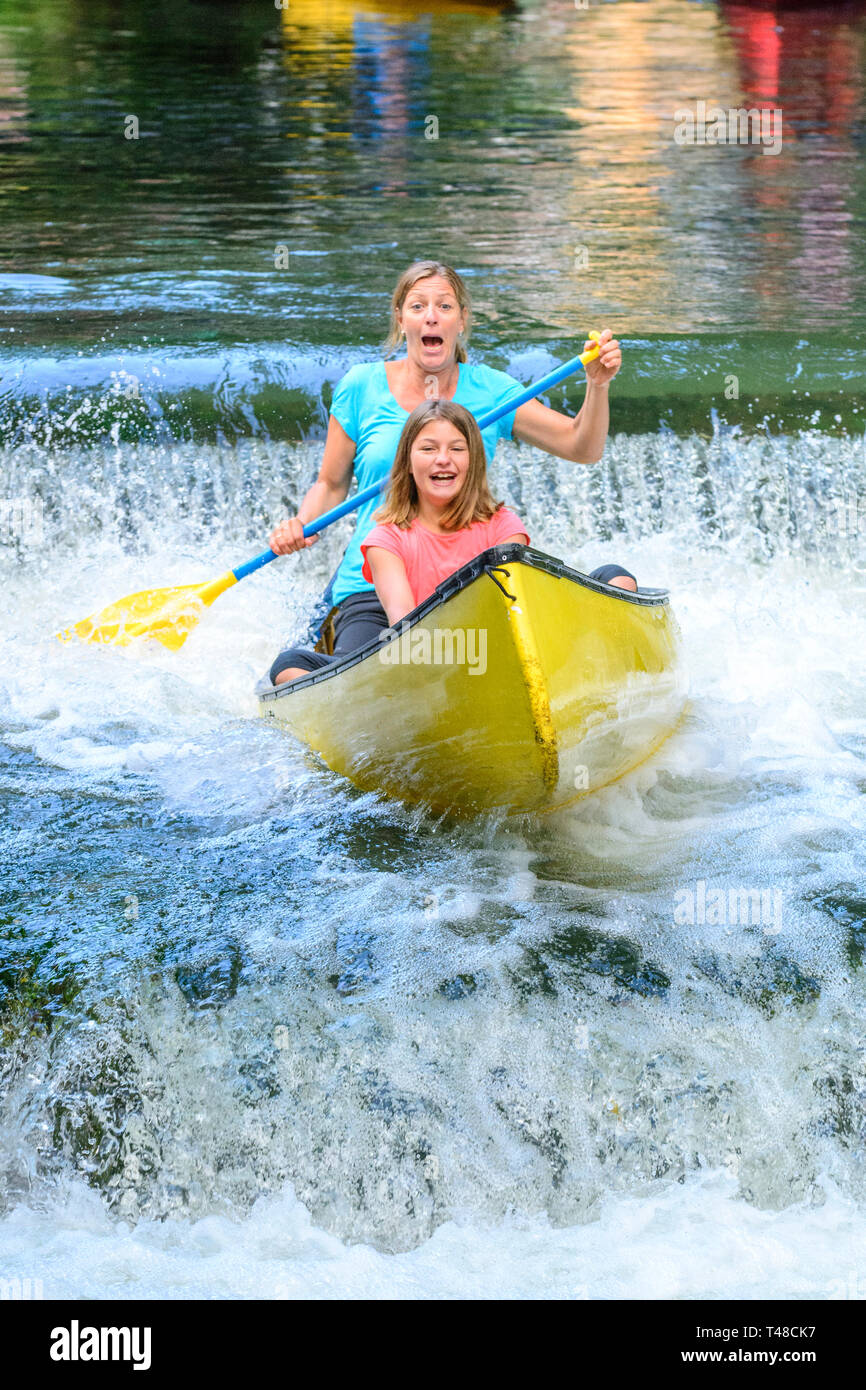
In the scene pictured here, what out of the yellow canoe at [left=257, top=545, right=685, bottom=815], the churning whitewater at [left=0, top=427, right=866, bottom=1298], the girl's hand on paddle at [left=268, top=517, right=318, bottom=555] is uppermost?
the girl's hand on paddle at [left=268, top=517, right=318, bottom=555]

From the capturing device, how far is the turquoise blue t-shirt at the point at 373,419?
4.03 meters

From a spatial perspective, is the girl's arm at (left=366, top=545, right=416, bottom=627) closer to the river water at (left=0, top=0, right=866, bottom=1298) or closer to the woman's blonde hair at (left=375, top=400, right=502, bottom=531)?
the woman's blonde hair at (left=375, top=400, right=502, bottom=531)

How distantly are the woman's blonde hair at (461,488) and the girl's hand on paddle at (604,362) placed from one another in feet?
1.20

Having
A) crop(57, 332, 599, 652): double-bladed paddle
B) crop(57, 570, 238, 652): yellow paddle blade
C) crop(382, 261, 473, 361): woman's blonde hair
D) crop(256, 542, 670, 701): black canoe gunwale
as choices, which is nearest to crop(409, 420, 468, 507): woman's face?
crop(256, 542, 670, 701): black canoe gunwale

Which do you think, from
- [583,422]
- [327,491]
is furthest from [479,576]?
[327,491]

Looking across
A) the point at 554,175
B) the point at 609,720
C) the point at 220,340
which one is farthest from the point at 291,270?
the point at 609,720

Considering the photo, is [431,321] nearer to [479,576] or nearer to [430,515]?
[430,515]

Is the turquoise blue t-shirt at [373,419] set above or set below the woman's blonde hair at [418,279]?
below

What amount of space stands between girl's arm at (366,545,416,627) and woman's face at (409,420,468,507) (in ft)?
0.61

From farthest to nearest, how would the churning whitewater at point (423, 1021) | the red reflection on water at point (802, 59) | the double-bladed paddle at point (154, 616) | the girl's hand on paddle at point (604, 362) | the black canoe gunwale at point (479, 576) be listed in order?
the red reflection on water at point (802, 59) < the double-bladed paddle at point (154, 616) < the girl's hand on paddle at point (604, 362) < the black canoe gunwale at point (479, 576) < the churning whitewater at point (423, 1021)

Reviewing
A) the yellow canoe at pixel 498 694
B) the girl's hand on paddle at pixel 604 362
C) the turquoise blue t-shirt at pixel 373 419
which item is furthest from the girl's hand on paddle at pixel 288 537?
the girl's hand on paddle at pixel 604 362

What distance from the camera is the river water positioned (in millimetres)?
2721

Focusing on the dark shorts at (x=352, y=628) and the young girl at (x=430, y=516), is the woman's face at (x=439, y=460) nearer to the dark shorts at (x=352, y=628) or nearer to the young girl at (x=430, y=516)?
the young girl at (x=430, y=516)

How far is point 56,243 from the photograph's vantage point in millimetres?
8484
